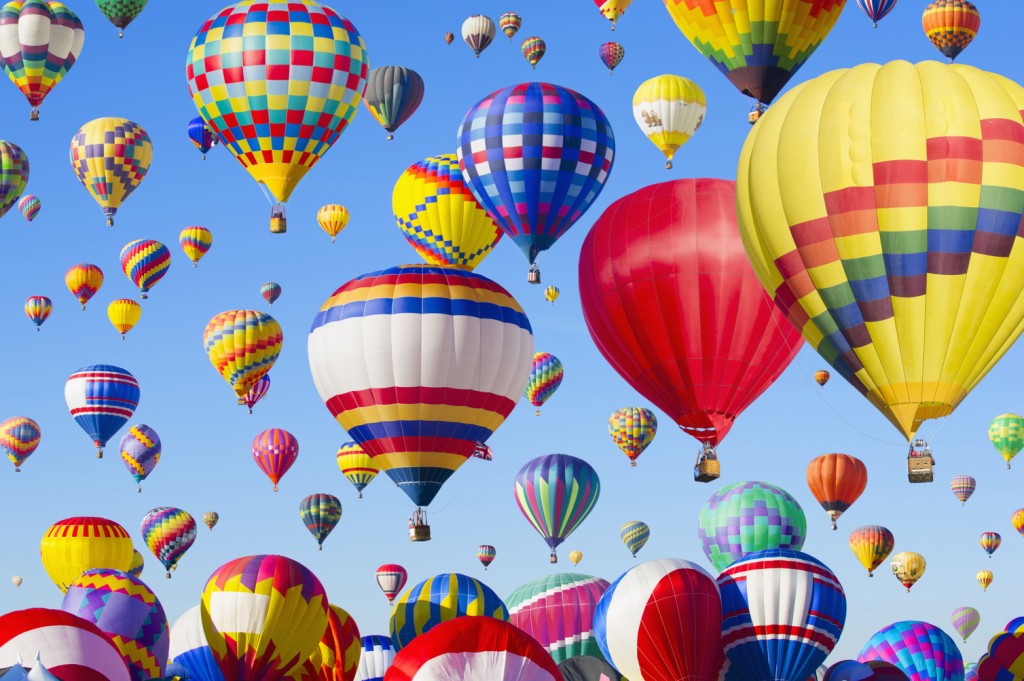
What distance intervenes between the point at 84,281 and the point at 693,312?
26.6 meters

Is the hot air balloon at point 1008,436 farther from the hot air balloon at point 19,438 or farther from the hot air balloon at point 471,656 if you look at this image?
the hot air balloon at point 471,656

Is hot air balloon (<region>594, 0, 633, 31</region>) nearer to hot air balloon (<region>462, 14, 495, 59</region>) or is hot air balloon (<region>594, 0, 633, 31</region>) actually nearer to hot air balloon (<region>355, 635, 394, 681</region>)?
hot air balloon (<region>462, 14, 495, 59</region>)

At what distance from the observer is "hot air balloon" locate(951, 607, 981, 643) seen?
51375 millimetres

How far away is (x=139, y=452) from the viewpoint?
47031 millimetres

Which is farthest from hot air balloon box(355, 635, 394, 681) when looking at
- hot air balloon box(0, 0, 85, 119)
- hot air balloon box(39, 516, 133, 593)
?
hot air balloon box(0, 0, 85, 119)

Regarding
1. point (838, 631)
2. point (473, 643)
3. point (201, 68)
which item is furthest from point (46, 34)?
point (473, 643)

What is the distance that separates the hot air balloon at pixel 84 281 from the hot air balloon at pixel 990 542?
26.5 metres

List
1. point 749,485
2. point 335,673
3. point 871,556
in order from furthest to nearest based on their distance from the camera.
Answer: point 871,556 → point 749,485 → point 335,673

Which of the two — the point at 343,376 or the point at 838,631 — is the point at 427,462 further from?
the point at 838,631

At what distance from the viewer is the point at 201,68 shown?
28688 millimetres

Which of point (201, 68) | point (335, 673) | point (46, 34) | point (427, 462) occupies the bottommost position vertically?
point (335, 673)

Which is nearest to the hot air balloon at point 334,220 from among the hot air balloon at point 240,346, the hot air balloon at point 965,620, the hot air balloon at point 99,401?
the hot air balloon at point 240,346

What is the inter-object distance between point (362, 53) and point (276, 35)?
5.27ft

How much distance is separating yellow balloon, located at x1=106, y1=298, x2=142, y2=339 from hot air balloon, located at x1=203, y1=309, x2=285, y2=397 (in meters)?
6.75
